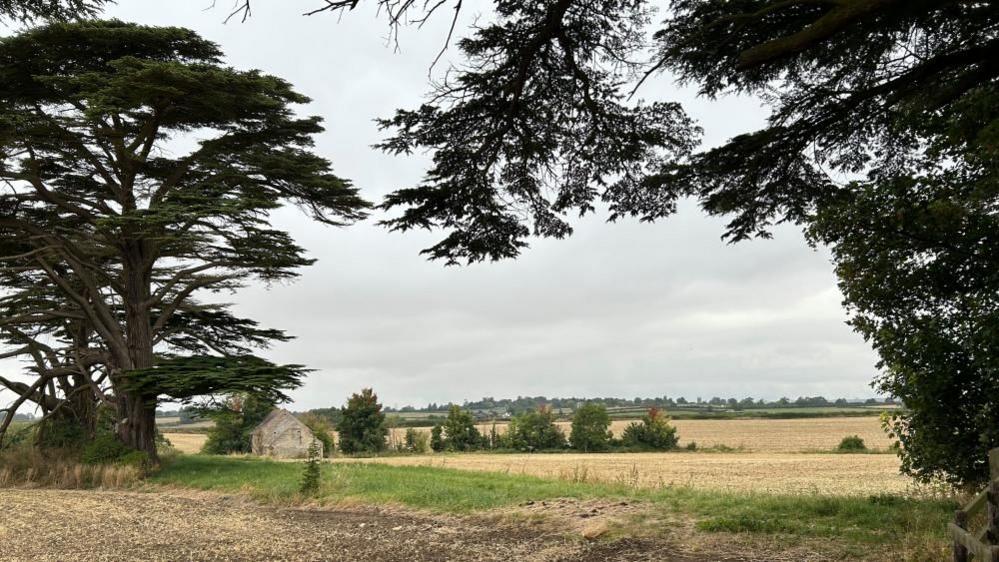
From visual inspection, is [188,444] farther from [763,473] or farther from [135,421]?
[763,473]

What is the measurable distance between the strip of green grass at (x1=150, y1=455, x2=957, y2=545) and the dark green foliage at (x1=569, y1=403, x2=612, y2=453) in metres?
40.5

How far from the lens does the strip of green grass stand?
8062 millimetres

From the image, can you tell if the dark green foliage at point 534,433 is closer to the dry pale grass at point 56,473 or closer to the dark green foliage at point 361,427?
the dark green foliage at point 361,427

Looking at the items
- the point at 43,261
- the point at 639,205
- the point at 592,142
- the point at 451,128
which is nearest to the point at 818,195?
the point at 639,205

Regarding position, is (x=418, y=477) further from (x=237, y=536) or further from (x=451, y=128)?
(x=451, y=128)

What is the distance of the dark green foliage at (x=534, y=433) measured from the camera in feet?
199

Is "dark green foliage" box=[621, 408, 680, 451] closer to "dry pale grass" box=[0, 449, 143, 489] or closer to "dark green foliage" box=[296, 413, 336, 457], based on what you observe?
"dark green foliage" box=[296, 413, 336, 457]

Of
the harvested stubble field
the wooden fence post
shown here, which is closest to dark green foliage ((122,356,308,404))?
the wooden fence post

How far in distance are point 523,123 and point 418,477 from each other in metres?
12.4

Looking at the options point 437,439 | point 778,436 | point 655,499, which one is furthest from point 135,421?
point 778,436

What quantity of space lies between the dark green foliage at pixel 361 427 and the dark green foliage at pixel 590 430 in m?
15.8

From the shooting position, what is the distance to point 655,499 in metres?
11.1

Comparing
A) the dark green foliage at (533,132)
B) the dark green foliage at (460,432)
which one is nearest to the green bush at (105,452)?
the dark green foliage at (533,132)

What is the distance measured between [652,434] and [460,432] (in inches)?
638
